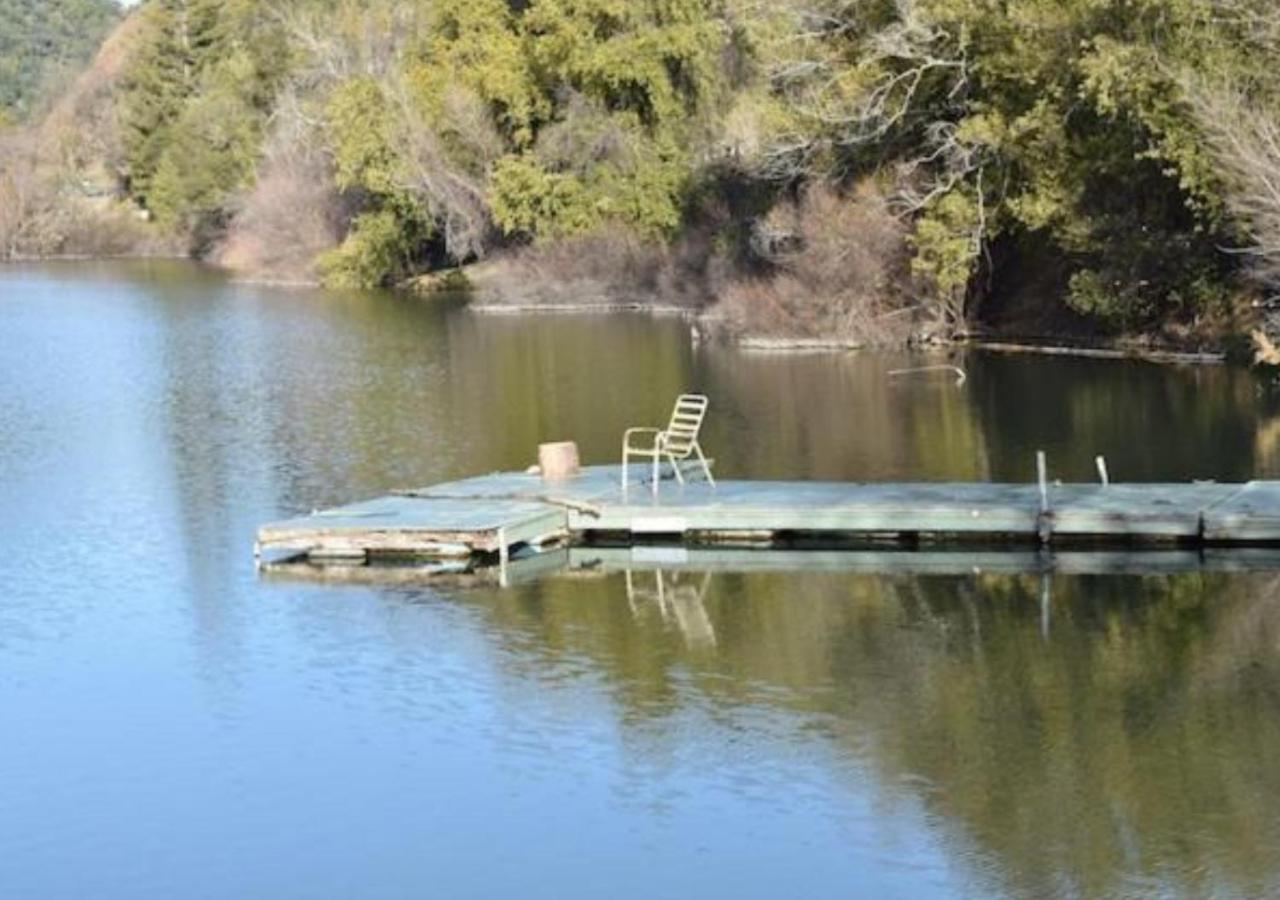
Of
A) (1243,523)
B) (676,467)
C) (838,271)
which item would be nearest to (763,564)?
(676,467)

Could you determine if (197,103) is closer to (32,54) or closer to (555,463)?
(555,463)

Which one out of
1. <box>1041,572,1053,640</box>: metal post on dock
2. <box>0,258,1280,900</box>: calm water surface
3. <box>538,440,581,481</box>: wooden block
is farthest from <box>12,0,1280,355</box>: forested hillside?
<box>1041,572,1053,640</box>: metal post on dock

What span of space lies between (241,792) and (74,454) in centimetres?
1757

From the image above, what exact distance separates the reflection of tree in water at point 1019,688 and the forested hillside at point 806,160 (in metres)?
15.9

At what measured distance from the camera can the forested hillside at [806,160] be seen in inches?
1431

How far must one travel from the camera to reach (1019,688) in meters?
17.4

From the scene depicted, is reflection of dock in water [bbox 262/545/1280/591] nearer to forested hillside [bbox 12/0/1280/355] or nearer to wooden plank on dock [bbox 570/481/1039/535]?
wooden plank on dock [bbox 570/481/1039/535]

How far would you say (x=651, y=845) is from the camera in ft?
46.1

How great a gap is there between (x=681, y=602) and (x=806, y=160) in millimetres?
24868

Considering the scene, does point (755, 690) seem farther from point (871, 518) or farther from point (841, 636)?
point (871, 518)

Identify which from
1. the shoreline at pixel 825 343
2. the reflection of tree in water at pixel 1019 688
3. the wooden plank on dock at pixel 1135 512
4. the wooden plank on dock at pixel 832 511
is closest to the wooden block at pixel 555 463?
the wooden plank on dock at pixel 832 511

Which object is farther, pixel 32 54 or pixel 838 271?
pixel 32 54

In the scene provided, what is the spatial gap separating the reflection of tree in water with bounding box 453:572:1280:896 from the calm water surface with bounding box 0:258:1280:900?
0.04m

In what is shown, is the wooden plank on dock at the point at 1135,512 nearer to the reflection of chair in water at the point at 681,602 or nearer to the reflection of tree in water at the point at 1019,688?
the reflection of tree in water at the point at 1019,688
